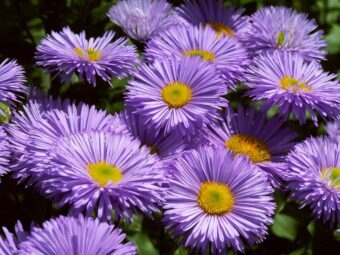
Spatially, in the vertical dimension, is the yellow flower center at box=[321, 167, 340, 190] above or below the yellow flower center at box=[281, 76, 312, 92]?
below

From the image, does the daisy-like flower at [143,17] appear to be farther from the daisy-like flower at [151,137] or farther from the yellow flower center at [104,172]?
the yellow flower center at [104,172]

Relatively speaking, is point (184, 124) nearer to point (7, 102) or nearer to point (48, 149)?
point (48, 149)

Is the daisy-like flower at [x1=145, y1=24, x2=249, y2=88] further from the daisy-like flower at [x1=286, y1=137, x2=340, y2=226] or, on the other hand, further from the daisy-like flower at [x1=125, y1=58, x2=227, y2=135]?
the daisy-like flower at [x1=286, y1=137, x2=340, y2=226]

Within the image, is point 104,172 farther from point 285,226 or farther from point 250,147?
point 285,226

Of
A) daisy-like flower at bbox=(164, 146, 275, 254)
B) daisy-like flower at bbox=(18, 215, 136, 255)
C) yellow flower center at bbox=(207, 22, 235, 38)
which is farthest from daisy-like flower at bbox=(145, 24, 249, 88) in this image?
daisy-like flower at bbox=(18, 215, 136, 255)

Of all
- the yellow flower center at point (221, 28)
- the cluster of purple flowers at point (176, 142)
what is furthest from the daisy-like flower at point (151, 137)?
the yellow flower center at point (221, 28)

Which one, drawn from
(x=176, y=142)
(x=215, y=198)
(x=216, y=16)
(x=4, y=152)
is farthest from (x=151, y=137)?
(x=216, y=16)

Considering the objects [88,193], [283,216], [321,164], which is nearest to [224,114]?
[321,164]
